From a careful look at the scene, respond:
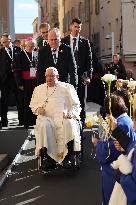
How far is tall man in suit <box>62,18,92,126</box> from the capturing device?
32.2 feet

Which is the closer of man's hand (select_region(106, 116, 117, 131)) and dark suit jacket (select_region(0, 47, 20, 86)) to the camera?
man's hand (select_region(106, 116, 117, 131))

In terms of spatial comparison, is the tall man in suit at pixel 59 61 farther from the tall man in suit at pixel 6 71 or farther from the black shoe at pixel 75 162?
the tall man in suit at pixel 6 71

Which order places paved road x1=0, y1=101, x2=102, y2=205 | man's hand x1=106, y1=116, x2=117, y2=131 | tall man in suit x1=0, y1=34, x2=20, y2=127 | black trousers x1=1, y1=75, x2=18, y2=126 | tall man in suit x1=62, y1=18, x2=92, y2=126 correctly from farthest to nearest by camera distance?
black trousers x1=1, y1=75, x2=18, y2=126 < tall man in suit x1=0, y1=34, x2=20, y2=127 < tall man in suit x1=62, y1=18, x2=92, y2=126 < paved road x1=0, y1=101, x2=102, y2=205 < man's hand x1=106, y1=116, x2=117, y2=131

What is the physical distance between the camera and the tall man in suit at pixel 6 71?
13.4 m

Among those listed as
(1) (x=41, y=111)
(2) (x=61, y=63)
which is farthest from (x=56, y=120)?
(2) (x=61, y=63)

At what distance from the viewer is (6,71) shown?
13539 millimetres

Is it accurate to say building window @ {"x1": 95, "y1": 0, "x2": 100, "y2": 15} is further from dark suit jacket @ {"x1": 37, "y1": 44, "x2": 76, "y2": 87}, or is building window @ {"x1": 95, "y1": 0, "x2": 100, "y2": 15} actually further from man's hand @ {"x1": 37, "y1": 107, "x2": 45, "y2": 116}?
man's hand @ {"x1": 37, "y1": 107, "x2": 45, "y2": 116}

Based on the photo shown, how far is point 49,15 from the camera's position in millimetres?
73625

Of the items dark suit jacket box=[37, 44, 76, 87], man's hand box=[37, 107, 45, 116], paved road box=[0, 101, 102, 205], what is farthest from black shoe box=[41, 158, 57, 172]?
dark suit jacket box=[37, 44, 76, 87]

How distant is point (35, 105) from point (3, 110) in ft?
16.2

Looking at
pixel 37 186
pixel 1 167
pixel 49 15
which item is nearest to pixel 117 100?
pixel 37 186

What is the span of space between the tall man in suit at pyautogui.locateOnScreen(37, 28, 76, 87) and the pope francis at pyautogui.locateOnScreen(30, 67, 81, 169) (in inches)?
23.8

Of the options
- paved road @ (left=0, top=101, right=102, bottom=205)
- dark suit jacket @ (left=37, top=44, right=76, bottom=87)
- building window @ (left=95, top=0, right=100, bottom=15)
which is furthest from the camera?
building window @ (left=95, top=0, right=100, bottom=15)

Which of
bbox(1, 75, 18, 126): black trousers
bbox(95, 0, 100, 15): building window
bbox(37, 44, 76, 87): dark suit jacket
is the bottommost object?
bbox(1, 75, 18, 126): black trousers
